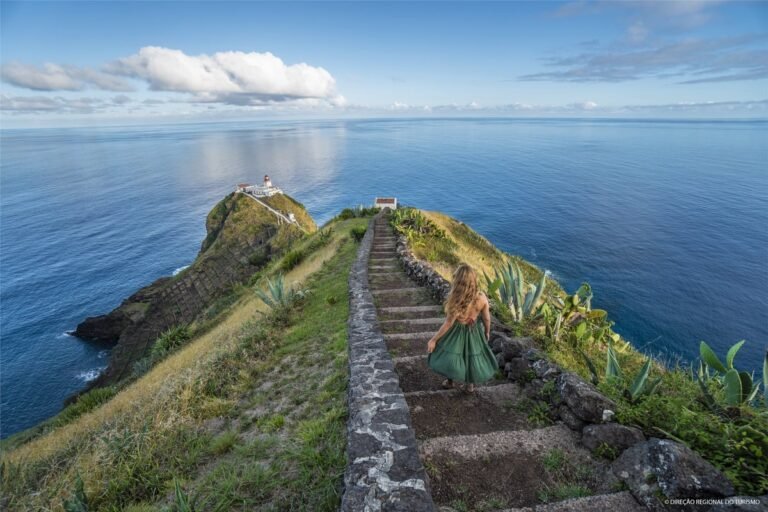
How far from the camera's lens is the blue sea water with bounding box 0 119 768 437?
3148 centimetres

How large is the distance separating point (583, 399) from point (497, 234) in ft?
160

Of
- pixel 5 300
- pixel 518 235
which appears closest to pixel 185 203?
pixel 5 300

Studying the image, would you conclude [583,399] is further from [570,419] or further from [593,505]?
[593,505]

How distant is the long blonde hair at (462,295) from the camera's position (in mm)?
5102

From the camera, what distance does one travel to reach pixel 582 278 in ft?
123

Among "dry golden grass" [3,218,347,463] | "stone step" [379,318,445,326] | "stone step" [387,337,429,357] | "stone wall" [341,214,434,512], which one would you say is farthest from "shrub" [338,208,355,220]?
"stone wall" [341,214,434,512]

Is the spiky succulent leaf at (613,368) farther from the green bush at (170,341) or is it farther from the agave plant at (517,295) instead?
the green bush at (170,341)

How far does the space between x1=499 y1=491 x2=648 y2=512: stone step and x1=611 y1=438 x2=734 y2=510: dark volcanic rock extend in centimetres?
11

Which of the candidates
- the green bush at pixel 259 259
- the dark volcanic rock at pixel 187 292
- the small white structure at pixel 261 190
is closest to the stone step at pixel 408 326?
the dark volcanic rock at pixel 187 292

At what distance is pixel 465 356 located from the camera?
17.2 feet

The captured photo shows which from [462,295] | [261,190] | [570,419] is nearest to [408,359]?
[462,295]

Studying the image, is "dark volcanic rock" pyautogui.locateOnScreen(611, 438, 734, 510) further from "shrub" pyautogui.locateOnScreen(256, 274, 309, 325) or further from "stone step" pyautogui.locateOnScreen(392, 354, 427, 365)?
"shrub" pyautogui.locateOnScreen(256, 274, 309, 325)

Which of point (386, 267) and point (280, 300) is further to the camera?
point (386, 267)

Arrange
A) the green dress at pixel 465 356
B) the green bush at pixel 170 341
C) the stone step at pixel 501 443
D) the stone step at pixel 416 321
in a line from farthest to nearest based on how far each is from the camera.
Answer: the green bush at pixel 170 341, the stone step at pixel 416 321, the green dress at pixel 465 356, the stone step at pixel 501 443
